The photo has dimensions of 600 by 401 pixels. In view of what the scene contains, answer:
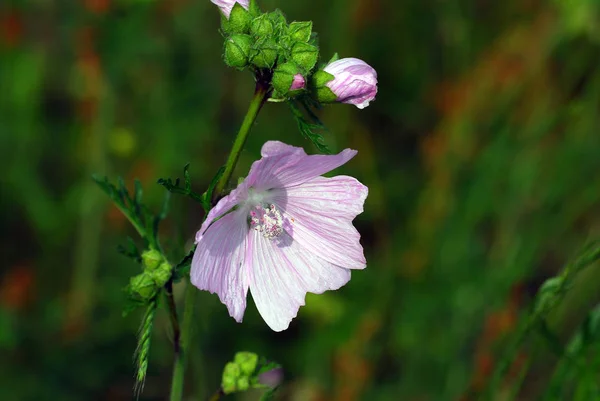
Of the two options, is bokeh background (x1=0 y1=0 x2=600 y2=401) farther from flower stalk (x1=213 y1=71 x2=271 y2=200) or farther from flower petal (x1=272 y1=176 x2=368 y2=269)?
flower stalk (x1=213 y1=71 x2=271 y2=200)

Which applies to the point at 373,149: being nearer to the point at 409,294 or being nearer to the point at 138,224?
the point at 409,294

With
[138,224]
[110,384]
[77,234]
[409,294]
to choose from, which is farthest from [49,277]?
[138,224]

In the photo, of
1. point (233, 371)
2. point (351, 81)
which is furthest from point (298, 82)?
point (233, 371)

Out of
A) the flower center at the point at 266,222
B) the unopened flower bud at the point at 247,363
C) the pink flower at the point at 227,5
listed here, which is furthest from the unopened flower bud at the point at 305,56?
the unopened flower bud at the point at 247,363

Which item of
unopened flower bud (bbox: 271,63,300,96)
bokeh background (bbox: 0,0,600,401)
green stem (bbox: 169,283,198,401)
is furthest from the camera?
bokeh background (bbox: 0,0,600,401)

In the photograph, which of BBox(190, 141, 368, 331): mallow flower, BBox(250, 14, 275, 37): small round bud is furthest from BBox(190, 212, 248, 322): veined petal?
BBox(250, 14, 275, 37): small round bud

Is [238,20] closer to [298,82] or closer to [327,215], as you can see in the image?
[298,82]
